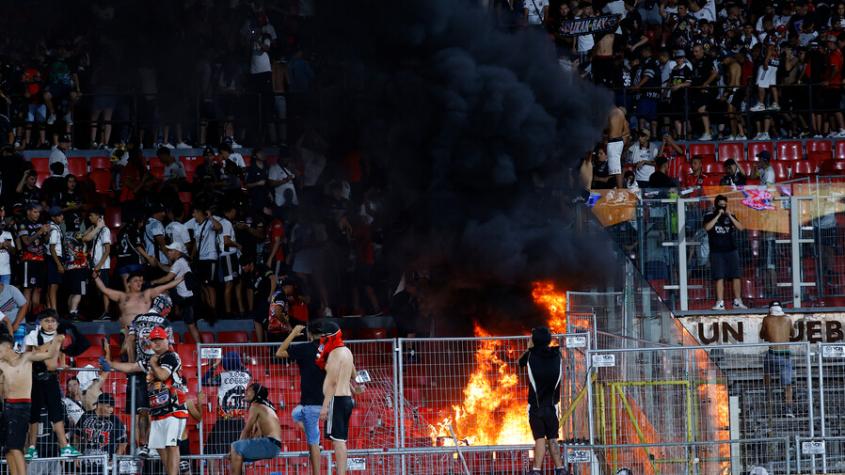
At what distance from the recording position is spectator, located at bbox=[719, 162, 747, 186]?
2112cm

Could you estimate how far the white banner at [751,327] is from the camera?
17594 millimetres

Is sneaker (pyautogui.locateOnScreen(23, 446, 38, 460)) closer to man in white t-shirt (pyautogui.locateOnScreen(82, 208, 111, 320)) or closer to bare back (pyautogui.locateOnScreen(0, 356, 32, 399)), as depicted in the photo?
bare back (pyautogui.locateOnScreen(0, 356, 32, 399))

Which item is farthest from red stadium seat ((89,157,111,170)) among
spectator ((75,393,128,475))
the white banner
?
the white banner

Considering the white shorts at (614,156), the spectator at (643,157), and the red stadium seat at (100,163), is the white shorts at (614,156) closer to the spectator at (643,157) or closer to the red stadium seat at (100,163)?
the spectator at (643,157)

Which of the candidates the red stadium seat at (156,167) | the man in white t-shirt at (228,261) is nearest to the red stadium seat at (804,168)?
the man in white t-shirt at (228,261)

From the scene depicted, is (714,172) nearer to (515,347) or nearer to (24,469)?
(515,347)

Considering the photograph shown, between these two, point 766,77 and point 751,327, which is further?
point 766,77

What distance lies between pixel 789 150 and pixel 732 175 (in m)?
3.33

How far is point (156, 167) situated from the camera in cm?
2148

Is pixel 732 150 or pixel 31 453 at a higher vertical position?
pixel 732 150

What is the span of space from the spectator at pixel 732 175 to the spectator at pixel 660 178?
30.4 inches

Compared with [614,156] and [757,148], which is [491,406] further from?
[757,148]

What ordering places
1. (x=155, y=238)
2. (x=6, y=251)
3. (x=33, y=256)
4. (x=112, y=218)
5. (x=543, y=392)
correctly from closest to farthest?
(x=543, y=392)
(x=6, y=251)
(x=33, y=256)
(x=155, y=238)
(x=112, y=218)

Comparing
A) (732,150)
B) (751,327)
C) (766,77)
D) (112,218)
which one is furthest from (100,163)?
(766,77)
